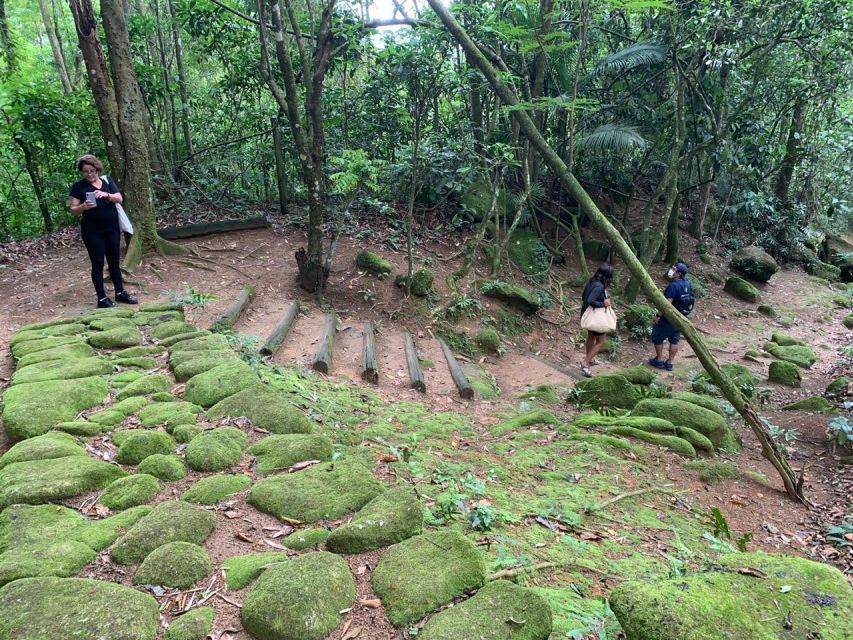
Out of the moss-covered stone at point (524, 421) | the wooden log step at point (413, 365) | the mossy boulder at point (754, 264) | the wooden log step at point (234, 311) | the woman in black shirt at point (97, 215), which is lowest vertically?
the mossy boulder at point (754, 264)

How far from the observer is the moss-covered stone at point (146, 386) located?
395 centimetres

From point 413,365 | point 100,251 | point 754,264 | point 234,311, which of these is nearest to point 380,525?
A: point 413,365

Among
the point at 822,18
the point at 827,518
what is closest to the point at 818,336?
the point at 822,18

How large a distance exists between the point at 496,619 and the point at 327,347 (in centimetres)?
510

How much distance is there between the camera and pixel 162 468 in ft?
9.84

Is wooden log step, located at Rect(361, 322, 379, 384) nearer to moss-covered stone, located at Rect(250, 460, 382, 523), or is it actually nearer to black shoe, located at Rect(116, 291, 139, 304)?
black shoe, located at Rect(116, 291, 139, 304)

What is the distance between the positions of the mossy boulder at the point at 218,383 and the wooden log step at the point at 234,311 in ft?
5.90

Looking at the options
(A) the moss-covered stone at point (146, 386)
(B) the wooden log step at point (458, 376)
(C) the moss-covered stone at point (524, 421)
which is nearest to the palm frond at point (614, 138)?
(B) the wooden log step at point (458, 376)

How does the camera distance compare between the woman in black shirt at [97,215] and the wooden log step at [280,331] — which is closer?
the woman in black shirt at [97,215]

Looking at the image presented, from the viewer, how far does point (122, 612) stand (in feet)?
6.22

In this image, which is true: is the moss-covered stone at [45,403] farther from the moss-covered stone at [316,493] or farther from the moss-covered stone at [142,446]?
the moss-covered stone at [316,493]

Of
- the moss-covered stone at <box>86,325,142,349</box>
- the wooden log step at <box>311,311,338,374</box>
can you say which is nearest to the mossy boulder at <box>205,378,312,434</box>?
the moss-covered stone at <box>86,325,142,349</box>

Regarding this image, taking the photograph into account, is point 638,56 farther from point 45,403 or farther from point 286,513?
point 45,403

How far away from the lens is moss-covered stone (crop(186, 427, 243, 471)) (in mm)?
3129
